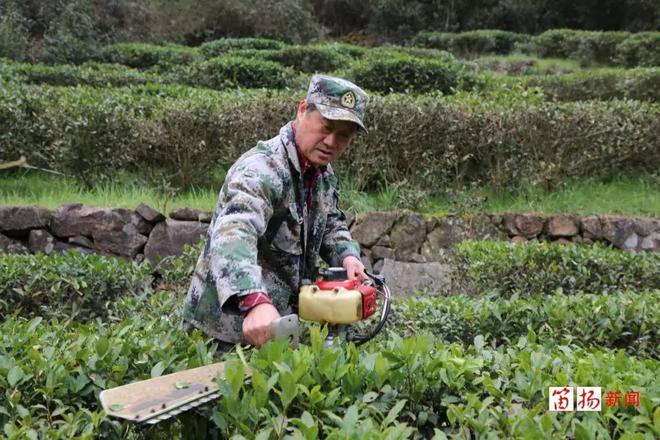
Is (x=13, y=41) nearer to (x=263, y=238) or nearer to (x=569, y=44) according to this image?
(x=263, y=238)

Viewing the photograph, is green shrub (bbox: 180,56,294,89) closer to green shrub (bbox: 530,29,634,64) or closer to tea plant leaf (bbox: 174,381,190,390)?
tea plant leaf (bbox: 174,381,190,390)

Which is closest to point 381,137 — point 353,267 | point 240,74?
point 353,267

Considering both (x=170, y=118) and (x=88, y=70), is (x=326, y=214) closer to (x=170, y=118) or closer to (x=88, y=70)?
(x=170, y=118)

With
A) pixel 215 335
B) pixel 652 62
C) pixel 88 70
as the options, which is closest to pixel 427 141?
pixel 215 335

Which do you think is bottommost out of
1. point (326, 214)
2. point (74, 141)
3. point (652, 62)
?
point (652, 62)

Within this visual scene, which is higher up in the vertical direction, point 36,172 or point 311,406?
point 311,406

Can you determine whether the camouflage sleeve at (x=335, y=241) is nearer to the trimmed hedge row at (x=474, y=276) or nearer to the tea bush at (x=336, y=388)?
the tea bush at (x=336, y=388)

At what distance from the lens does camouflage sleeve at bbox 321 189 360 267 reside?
299 centimetres

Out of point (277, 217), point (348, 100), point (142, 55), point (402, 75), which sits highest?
point (348, 100)

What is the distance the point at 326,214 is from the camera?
2.92 meters

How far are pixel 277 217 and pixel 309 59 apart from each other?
11.3 meters

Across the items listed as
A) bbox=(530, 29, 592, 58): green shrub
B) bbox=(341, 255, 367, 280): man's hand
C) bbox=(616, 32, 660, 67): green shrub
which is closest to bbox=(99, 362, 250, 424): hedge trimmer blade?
bbox=(341, 255, 367, 280): man's hand

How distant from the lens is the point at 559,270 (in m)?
4.75

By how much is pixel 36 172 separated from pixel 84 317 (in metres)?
3.15
